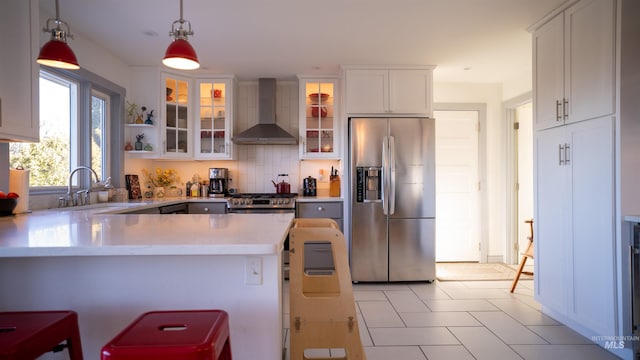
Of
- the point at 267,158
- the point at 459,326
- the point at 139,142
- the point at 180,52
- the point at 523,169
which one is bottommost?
the point at 459,326

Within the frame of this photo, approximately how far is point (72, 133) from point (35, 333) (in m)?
2.67

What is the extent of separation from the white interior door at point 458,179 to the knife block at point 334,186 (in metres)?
1.36

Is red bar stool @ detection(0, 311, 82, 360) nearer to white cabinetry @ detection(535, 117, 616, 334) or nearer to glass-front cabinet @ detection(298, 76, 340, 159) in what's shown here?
white cabinetry @ detection(535, 117, 616, 334)

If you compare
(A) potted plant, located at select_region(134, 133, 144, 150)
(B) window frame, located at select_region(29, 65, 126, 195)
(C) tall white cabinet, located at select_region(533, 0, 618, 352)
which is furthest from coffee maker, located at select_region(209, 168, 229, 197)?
(C) tall white cabinet, located at select_region(533, 0, 618, 352)

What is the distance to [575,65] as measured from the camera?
2387 millimetres

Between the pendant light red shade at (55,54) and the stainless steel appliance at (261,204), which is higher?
the pendant light red shade at (55,54)

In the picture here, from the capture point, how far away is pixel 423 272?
→ 147 inches

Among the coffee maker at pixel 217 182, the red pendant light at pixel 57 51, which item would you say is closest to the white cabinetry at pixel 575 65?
the red pendant light at pixel 57 51

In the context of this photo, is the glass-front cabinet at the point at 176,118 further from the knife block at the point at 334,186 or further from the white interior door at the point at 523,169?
the white interior door at the point at 523,169

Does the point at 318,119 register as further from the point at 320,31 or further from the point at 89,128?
the point at 89,128

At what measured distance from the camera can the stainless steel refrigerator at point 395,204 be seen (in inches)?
146

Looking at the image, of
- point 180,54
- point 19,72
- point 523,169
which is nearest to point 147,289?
point 180,54

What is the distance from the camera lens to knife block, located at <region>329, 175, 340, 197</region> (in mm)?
4391

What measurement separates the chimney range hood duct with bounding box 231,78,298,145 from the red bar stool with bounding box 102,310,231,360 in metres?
3.12
